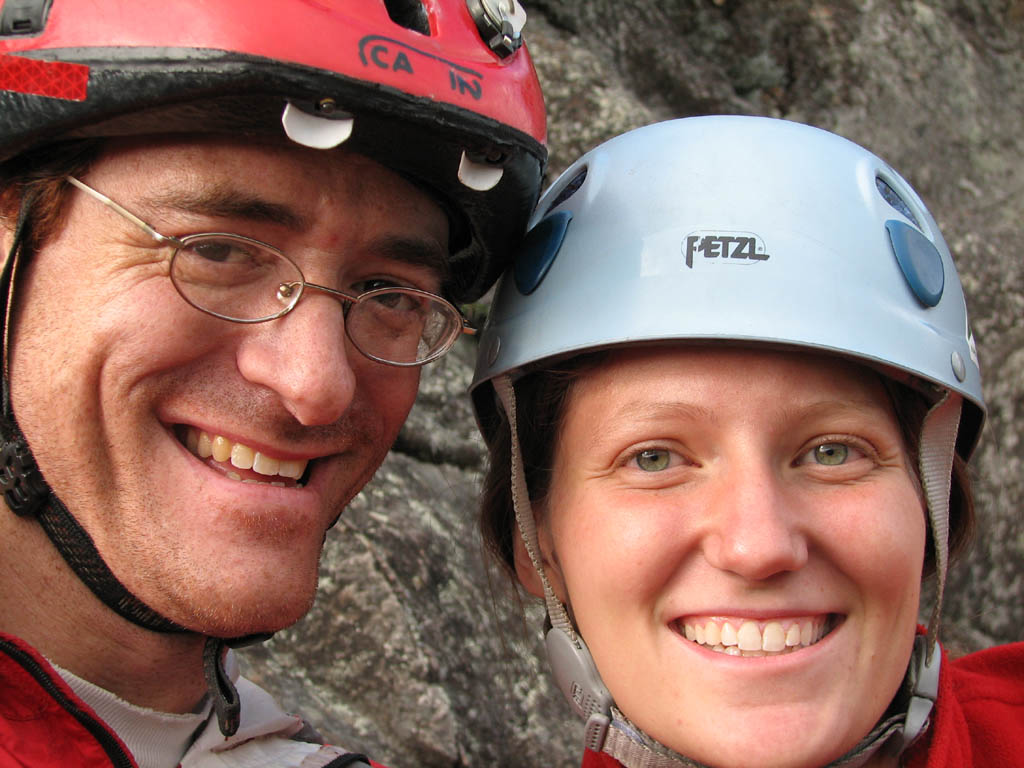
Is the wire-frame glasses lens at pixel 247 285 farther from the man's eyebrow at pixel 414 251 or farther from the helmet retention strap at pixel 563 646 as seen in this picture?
the helmet retention strap at pixel 563 646

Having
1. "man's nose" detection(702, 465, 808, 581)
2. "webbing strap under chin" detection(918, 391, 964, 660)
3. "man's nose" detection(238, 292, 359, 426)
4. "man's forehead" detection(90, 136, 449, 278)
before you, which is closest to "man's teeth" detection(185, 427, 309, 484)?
"man's nose" detection(238, 292, 359, 426)

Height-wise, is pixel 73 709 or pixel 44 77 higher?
pixel 44 77

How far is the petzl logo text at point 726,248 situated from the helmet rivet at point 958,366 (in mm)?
573

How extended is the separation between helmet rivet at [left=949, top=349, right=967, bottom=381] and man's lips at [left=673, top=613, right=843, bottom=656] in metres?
0.74

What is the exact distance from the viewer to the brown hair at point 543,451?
2.47 m

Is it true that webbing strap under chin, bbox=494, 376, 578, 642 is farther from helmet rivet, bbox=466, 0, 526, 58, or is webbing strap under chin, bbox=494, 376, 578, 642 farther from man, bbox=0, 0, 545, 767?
helmet rivet, bbox=466, 0, 526, 58

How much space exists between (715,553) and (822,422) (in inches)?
16.2

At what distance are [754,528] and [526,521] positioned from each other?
719mm

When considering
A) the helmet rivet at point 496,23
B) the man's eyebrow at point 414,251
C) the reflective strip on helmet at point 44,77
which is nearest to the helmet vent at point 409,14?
the helmet rivet at point 496,23

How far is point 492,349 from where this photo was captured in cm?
272

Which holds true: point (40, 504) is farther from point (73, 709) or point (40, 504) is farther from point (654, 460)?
point (654, 460)

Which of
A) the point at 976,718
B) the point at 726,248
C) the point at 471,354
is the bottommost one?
the point at 471,354

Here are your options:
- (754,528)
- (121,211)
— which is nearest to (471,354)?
(121,211)

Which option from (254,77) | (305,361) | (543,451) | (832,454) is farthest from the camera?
(543,451)
